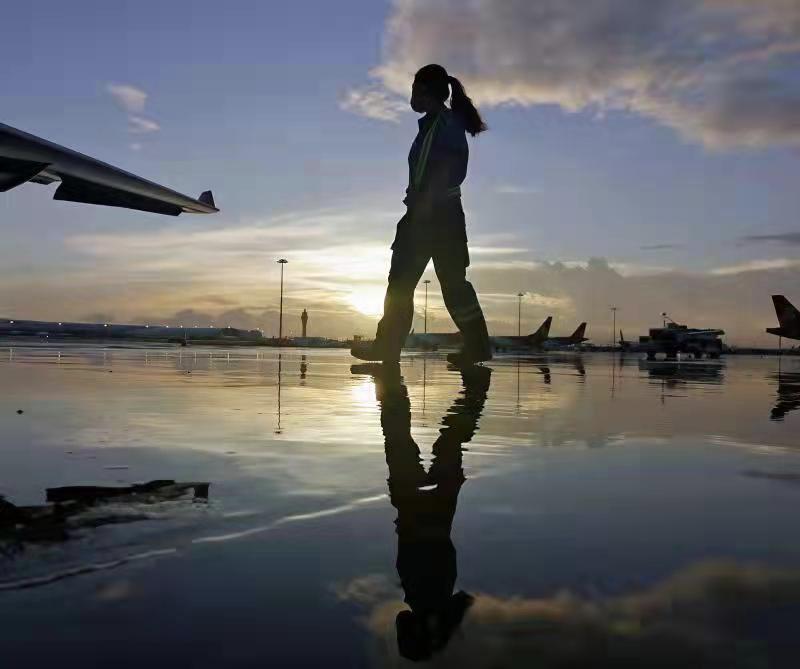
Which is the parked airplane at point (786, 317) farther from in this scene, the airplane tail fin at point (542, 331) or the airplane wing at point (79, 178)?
the airplane wing at point (79, 178)

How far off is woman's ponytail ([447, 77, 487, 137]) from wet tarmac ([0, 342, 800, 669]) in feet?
14.3

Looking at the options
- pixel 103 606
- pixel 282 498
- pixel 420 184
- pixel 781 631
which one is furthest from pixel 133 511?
pixel 420 184

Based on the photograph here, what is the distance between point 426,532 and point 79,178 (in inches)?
281

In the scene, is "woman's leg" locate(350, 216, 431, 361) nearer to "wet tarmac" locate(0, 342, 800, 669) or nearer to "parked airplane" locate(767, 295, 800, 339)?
"wet tarmac" locate(0, 342, 800, 669)

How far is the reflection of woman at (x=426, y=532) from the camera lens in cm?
190

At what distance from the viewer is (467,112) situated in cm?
849

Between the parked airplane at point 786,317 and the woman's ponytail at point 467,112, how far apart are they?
53243 millimetres

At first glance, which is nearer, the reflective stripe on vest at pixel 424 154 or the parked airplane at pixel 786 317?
the reflective stripe on vest at pixel 424 154

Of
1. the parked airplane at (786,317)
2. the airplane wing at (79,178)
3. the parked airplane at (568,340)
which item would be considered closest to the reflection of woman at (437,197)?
the airplane wing at (79,178)

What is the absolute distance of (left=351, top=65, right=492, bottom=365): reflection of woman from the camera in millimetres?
Result: 8430

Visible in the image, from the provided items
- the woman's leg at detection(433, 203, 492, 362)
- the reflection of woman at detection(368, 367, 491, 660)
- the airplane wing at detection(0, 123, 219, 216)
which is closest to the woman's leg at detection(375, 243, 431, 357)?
the woman's leg at detection(433, 203, 492, 362)

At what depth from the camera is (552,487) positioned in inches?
151

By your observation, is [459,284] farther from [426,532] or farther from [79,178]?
[426,532]

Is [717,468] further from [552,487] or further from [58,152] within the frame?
[58,152]
